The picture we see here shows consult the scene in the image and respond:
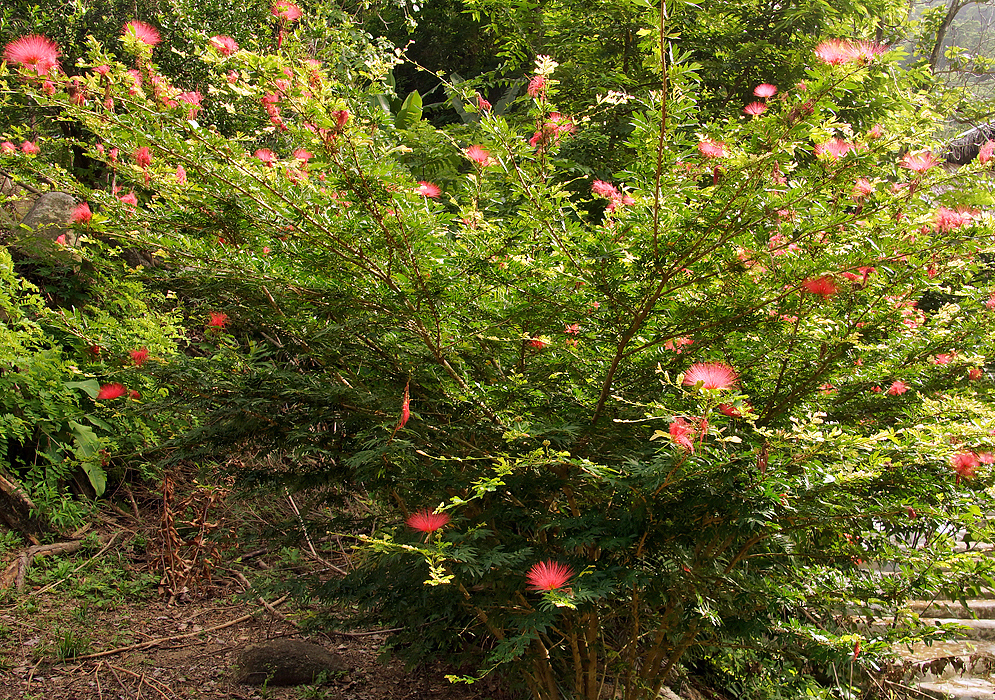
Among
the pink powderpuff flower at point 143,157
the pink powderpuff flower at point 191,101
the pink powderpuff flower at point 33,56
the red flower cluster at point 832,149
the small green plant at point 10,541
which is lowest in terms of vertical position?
the small green plant at point 10,541

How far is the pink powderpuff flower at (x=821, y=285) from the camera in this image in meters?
1.64

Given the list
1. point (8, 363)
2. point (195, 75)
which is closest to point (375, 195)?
point (8, 363)

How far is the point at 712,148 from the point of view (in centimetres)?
159

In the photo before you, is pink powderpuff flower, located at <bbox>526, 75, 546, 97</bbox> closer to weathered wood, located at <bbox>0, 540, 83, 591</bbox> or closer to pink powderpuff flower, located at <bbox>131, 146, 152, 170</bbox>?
pink powderpuff flower, located at <bbox>131, 146, 152, 170</bbox>

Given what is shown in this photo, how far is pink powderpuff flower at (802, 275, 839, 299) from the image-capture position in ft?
5.37

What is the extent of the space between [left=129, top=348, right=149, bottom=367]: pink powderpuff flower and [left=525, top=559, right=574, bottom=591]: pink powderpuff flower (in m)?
1.50

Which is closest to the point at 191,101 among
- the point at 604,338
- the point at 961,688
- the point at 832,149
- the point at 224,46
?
the point at 224,46

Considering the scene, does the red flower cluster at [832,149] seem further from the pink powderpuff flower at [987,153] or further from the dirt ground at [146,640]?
the dirt ground at [146,640]

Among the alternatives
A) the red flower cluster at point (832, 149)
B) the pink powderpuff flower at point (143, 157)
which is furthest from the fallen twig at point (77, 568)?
the red flower cluster at point (832, 149)

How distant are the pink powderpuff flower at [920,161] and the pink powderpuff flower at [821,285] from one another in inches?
13.9

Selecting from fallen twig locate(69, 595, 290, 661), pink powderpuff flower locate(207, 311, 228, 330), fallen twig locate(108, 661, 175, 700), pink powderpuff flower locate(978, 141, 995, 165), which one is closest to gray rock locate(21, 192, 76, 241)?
fallen twig locate(69, 595, 290, 661)

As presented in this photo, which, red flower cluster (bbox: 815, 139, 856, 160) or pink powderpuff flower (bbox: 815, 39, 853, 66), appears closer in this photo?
pink powderpuff flower (bbox: 815, 39, 853, 66)

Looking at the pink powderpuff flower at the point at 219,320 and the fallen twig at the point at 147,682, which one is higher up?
the pink powderpuff flower at the point at 219,320

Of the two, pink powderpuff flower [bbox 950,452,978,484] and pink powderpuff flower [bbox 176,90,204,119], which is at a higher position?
pink powderpuff flower [bbox 176,90,204,119]
